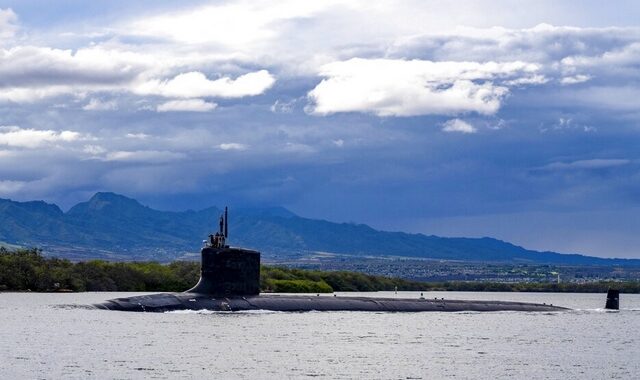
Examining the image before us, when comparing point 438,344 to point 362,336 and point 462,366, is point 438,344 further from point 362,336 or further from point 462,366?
point 462,366

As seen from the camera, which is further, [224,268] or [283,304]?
[283,304]

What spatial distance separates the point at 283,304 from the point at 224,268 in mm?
8498

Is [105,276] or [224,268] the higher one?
[224,268]

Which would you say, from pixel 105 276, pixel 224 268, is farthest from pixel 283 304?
pixel 105 276

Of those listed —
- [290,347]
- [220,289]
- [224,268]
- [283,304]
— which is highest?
[224,268]

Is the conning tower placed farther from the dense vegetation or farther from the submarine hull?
the dense vegetation

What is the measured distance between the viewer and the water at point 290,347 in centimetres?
4612

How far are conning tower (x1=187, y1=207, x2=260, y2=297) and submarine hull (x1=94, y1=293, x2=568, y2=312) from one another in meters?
0.50

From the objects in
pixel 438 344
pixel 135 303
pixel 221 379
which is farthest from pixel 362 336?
pixel 221 379

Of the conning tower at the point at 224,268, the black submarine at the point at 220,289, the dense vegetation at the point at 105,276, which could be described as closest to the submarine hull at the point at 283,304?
the black submarine at the point at 220,289

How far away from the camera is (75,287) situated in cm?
12481

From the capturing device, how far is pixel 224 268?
67.7m

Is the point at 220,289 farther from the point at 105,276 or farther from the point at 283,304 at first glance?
the point at 105,276

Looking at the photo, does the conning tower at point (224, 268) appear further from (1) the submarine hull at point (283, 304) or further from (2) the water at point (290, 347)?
(2) the water at point (290, 347)
